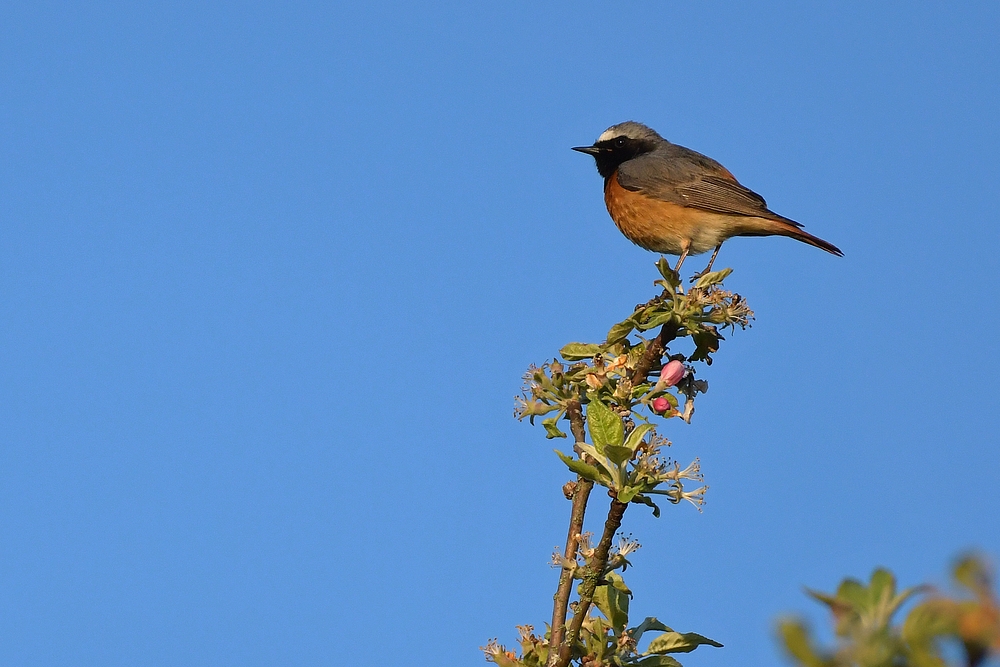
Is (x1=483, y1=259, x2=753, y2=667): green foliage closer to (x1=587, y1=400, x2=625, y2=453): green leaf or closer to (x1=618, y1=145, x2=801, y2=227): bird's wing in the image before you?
(x1=587, y1=400, x2=625, y2=453): green leaf

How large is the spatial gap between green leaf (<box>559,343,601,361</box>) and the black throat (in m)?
6.86

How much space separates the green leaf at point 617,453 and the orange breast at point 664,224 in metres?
6.39

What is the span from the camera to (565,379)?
13.0 feet

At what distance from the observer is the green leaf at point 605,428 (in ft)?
11.5

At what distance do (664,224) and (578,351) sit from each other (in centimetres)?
580

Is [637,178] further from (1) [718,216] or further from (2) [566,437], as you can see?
(2) [566,437]

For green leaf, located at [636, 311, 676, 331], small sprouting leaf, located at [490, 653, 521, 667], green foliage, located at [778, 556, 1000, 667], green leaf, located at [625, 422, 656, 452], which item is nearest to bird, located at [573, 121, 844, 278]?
green leaf, located at [636, 311, 676, 331]

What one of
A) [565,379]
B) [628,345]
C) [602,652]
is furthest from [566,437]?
[602,652]

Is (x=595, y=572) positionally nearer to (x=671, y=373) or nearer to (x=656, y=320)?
(x=671, y=373)

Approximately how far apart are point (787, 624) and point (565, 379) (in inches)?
111

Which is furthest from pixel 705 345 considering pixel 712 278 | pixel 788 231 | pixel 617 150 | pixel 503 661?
pixel 617 150

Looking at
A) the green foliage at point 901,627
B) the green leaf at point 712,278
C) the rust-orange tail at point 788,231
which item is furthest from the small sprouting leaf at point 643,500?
the rust-orange tail at point 788,231

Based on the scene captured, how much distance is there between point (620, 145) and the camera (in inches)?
428

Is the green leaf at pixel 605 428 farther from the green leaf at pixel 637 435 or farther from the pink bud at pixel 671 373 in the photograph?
the pink bud at pixel 671 373
